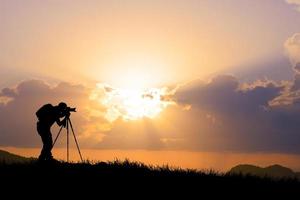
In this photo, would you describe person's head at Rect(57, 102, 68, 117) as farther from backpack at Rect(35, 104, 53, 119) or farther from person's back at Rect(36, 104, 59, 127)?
backpack at Rect(35, 104, 53, 119)

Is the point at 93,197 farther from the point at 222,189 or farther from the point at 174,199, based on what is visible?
the point at 222,189

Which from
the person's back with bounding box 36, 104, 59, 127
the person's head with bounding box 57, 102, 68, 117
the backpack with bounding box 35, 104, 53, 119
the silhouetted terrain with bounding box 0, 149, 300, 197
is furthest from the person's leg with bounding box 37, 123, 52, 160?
the silhouetted terrain with bounding box 0, 149, 300, 197

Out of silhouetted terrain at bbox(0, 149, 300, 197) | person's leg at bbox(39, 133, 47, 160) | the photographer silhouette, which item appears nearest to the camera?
silhouetted terrain at bbox(0, 149, 300, 197)

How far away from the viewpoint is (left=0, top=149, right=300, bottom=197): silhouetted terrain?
60.7 feet

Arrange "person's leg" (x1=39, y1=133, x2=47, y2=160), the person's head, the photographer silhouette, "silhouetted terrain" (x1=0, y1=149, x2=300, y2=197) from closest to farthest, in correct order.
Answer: "silhouetted terrain" (x1=0, y1=149, x2=300, y2=197) → "person's leg" (x1=39, y1=133, x2=47, y2=160) → the photographer silhouette → the person's head

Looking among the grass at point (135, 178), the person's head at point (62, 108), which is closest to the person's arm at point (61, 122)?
the person's head at point (62, 108)

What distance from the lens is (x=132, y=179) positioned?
64.2 ft

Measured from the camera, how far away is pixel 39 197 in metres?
17.5

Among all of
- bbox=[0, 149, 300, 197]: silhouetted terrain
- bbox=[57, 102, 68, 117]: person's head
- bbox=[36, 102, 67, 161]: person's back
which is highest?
bbox=[57, 102, 68, 117]: person's head

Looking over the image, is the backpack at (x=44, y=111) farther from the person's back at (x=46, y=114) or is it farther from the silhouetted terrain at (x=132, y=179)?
the silhouetted terrain at (x=132, y=179)

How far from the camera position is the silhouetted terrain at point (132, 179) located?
18.5m

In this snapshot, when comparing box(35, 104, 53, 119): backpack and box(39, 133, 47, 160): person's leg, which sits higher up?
box(35, 104, 53, 119): backpack

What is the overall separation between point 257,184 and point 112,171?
18.9ft

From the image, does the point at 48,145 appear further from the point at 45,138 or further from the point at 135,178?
the point at 135,178
